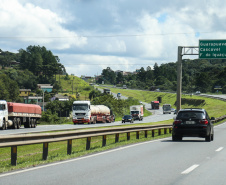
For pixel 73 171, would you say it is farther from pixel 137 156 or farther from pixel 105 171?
pixel 137 156

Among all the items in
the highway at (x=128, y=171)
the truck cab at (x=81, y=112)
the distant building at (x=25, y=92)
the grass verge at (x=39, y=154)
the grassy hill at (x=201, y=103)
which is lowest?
the grass verge at (x=39, y=154)

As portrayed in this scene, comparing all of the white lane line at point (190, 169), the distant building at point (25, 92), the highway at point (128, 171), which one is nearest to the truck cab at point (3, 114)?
the highway at point (128, 171)

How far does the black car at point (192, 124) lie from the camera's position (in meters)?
21.7

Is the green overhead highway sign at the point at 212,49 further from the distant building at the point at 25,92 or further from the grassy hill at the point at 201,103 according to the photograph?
the distant building at the point at 25,92

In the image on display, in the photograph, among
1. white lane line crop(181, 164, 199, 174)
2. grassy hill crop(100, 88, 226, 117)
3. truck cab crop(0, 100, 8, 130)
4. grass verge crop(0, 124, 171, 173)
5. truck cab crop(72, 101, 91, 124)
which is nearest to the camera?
white lane line crop(181, 164, 199, 174)

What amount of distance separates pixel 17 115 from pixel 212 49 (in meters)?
19.1

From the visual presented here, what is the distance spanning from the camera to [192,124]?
71.4 feet

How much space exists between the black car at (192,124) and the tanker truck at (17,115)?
799 inches

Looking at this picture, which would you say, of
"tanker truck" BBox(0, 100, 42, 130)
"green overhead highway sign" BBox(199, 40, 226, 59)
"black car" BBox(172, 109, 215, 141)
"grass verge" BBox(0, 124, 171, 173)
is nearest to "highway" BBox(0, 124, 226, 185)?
"grass verge" BBox(0, 124, 171, 173)

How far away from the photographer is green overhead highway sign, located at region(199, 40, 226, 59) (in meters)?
43.3

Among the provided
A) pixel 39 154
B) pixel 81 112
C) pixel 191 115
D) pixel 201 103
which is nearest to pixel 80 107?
pixel 81 112

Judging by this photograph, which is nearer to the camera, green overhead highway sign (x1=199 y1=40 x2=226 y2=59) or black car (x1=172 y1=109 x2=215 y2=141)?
black car (x1=172 y1=109 x2=215 y2=141)

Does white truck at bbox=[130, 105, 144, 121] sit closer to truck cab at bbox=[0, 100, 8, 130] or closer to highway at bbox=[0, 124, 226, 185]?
truck cab at bbox=[0, 100, 8, 130]

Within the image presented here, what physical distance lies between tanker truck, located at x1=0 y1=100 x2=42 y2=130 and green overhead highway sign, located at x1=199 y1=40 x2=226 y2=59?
17.6 meters
